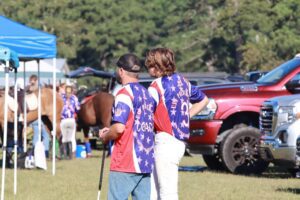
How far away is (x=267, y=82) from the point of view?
1923 cm

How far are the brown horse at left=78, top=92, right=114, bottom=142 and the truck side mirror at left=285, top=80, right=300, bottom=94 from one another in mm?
8045

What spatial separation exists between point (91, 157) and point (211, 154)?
742 centimetres

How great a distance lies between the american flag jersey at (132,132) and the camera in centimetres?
936

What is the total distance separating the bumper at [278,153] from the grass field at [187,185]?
37 centimetres

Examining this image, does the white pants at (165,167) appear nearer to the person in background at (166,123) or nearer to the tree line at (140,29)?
the person in background at (166,123)

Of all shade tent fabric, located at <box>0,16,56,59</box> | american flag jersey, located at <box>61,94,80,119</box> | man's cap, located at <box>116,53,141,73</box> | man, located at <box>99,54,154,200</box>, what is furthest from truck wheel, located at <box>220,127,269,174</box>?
man's cap, located at <box>116,53,141,73</box>

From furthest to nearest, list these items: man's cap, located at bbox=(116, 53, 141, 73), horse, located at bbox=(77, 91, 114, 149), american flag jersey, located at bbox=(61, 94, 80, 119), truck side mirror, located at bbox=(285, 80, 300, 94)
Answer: horse, located at bbox=(77, 91, 114, 149) → american flag jersey, located at bbox=(61, 94, 80, 119) → truck side mirror, located at bbox=(285, 80, 300, 94) → man's cap, located at bbox=(116, 53, 141, 73)

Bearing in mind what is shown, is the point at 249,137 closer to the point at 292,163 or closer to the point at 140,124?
the point at 292,163

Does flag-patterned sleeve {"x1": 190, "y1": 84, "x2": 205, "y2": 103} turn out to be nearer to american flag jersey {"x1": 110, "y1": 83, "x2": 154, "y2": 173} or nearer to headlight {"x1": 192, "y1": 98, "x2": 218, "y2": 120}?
american flag jersey {"x1": 110, "y1": 83, "x2": 154, "y2": 173}

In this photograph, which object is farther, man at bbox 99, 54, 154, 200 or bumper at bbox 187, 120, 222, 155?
bumper at bbox 187, 120, 222, 155

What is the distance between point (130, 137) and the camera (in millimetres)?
9438

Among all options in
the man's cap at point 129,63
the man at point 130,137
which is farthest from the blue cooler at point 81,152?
the man's cap at point 129,63

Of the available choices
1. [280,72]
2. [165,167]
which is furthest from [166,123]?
[280,72]

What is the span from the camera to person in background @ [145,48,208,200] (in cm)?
1009
